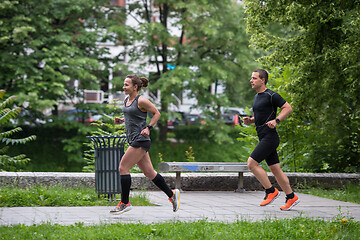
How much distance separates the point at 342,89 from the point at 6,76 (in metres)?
17.8

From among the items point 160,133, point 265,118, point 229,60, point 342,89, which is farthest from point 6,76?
point 265,118

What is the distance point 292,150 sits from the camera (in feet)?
47.0

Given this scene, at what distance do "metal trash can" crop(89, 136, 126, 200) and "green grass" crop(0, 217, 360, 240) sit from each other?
2.51 meters

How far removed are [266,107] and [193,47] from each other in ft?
81.1

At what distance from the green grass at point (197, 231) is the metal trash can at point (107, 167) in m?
2.51

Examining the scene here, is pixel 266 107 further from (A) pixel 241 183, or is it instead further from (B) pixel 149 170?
(A) pixel 241 183

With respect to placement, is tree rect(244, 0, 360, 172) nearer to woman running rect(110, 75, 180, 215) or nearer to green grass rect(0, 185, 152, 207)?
woman running rect(110, 75, 180, 215)

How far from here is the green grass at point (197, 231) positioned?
6219 millimetres

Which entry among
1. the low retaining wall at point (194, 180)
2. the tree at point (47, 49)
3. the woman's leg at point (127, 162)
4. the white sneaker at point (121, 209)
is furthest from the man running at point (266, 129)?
the tree at point (47, 49)

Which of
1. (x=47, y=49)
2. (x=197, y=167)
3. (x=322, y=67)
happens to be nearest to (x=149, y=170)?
(x=197, y=167)

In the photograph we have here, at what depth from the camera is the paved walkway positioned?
755cm

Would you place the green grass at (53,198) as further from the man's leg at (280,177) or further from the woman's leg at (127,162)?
the man's leg at (280,177)

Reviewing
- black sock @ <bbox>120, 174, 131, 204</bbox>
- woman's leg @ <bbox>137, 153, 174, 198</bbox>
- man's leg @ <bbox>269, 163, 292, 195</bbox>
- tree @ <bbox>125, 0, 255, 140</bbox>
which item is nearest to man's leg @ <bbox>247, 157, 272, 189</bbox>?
man's leg @ <bbox>269, 163, 292, 195</bbox>

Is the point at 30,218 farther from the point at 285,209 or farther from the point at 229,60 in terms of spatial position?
the point at 229,60
